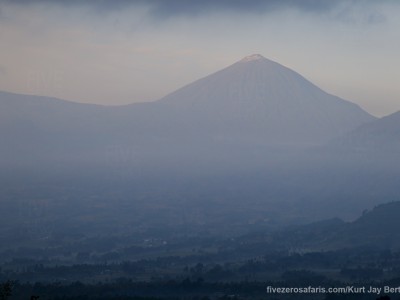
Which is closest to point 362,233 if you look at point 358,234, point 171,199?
point 358,234

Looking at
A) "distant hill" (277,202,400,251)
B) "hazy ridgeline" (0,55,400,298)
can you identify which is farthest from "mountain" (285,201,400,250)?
"hazy ridgeline" (0,55,400,298)

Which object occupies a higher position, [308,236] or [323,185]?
[323,185]

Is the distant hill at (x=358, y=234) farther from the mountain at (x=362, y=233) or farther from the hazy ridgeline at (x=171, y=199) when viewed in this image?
→ the hazy ridgeline at (x=171, y=199)

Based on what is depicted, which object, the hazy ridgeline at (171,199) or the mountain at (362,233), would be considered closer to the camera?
the mountain at (362,233)

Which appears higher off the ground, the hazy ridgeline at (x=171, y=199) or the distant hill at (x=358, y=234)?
the hazy ridgeline at (x=171, y=199)

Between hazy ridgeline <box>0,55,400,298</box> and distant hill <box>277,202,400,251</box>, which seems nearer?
distant hill <box>277,202,400,251</box>

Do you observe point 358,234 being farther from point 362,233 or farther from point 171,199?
point 171,199

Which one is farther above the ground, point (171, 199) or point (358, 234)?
point (171, 199)

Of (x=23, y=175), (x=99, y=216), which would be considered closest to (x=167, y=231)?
(x=99, y=216)

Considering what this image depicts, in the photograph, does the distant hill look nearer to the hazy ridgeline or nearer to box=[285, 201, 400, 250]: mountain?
box=[285, 201, 400, 250]: mountain

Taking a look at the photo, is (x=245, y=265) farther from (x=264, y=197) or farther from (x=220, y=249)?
(x=264, y=197)

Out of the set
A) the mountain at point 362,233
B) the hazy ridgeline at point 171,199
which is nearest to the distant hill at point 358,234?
the mountain at point 362,233
